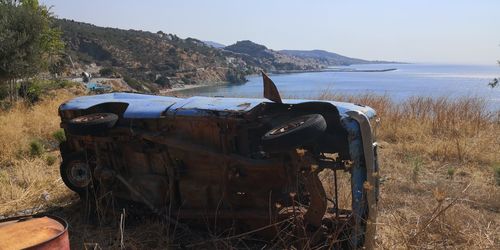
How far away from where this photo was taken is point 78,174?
4.73 metres

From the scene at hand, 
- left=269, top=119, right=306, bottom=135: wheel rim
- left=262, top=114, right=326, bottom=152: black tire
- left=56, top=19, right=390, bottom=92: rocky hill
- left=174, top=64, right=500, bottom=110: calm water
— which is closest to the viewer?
left=262, top=114, right=326, bottom=152: black tire

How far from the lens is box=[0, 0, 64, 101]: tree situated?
1513cm

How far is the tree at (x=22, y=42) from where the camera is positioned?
1513cm

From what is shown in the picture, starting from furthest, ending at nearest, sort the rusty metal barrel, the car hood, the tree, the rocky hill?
the rocky hill
the tree
the car hood
the rusty metal barrel

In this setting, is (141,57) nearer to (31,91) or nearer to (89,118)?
(31,91)

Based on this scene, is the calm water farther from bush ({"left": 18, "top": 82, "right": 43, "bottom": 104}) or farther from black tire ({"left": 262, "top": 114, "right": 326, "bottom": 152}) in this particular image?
bush ({"left": 18, "top": 82, "right": 43, "bottom": 104})

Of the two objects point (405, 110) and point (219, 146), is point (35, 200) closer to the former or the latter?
point (219, 146)

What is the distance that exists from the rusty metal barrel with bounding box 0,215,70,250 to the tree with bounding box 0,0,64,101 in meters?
13.9

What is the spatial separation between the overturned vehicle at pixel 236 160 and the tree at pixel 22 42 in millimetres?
12126

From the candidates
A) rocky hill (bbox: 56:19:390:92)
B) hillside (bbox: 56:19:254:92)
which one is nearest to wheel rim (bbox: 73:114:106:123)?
rocky hill (bbox: 56:19:390:92)

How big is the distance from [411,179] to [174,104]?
356 centimetres

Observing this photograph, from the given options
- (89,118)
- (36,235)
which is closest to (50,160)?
(89,118)

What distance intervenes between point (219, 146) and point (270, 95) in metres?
0.61

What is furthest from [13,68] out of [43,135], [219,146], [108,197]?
[219,146]
